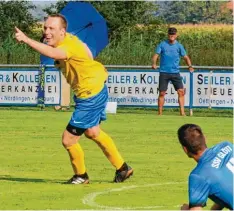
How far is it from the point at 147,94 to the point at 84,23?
9065 millimetres

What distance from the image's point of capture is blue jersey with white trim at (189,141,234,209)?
848cm

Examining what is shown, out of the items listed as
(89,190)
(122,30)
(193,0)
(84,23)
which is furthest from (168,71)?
(193,0)

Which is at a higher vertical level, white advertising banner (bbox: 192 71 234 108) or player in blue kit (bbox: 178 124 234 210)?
player in blue kit (bbox: 178 124 234 210)

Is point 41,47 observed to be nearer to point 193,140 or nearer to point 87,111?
point 87,111

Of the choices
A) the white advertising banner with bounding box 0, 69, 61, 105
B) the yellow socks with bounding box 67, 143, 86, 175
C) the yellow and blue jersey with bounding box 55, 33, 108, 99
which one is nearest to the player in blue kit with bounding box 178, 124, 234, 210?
the yellow and blue jersey with bounding box 55, 33, 108, 99

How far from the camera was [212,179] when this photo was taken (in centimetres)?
849

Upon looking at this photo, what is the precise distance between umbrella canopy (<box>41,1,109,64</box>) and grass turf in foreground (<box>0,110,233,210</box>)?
5.95 feet

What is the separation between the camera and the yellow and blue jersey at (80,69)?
44.7 ft

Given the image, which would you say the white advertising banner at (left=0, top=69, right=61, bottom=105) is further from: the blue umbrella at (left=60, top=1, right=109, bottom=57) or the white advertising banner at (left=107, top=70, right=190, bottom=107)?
the blue umbrella at (left=60, top=1, right=109, bottom=57)

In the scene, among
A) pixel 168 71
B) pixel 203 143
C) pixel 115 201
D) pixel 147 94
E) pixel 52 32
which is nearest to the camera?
pixel 203 143

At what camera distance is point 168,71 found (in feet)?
84.5

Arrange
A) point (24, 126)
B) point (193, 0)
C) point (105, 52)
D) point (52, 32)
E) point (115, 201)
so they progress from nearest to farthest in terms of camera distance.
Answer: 1. point (115, 201)
2. point (52, 32)
3. point (24, 126)
4. point (105, 52)
5. point (193, 0)

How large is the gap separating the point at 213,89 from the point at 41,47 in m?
14.5

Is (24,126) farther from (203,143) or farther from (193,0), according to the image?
(193,0)
